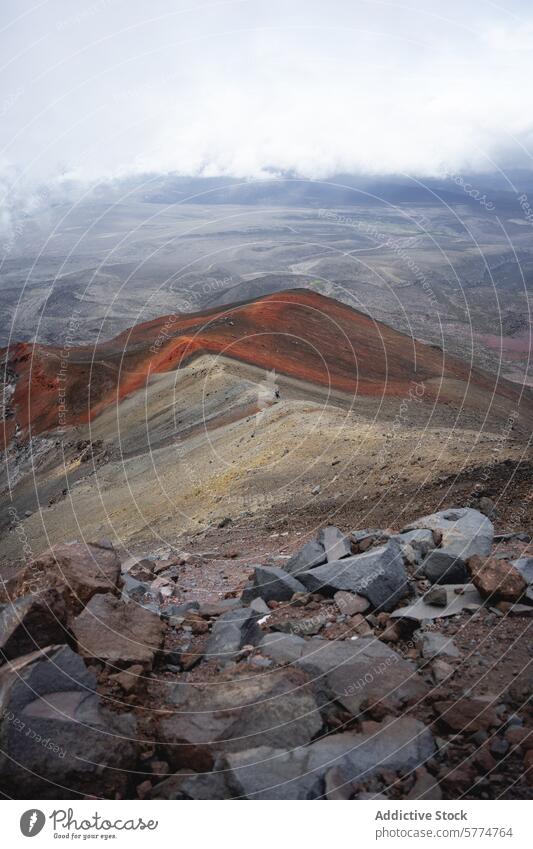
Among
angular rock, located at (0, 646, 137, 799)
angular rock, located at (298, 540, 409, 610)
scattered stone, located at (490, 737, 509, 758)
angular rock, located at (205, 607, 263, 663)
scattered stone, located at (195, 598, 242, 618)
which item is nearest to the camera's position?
scattered stone, located at (490, 737, 509, 758)

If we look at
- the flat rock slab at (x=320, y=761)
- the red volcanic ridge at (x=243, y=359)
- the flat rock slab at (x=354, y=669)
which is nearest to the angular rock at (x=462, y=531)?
the flat rock slab at (x=354, y=669)

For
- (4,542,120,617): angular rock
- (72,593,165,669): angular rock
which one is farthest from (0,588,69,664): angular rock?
(4,542,120,617): angular rock

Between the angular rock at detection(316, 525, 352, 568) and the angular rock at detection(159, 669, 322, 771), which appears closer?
the angular rock at detection(159, 669, 322, 771)

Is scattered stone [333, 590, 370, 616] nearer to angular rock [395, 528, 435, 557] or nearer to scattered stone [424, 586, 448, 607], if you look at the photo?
scattered stone [424, 586, 448, 607]

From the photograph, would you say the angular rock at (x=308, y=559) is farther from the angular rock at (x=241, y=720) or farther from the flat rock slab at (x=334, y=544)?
the angular rock at (x=241, y=720)

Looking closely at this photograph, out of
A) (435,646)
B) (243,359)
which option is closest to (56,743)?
(435,646)

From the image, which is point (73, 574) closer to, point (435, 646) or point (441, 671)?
point (435, 646)

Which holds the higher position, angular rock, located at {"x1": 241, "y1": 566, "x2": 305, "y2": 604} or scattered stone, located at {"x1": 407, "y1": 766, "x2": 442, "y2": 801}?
angular rock, located at {"x1": 241, "y1": 566, "x2": 305, "y2": 604}
